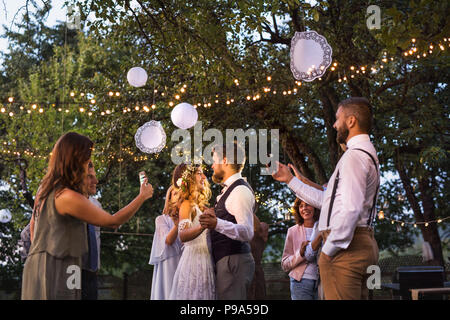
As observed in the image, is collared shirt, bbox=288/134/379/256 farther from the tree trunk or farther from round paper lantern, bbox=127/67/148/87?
the tree trunk

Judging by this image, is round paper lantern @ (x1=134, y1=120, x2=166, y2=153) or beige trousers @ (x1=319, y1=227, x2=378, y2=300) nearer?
beige trousers @ (x1=319, y1=227, x2=378, y2=300)

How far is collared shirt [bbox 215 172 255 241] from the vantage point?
12.3 feet

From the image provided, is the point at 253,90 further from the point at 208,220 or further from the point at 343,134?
the point at 343,134

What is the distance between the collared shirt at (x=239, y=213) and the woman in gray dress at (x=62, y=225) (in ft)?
2.90

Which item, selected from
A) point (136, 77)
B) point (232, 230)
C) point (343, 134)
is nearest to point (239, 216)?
point (232, 230)

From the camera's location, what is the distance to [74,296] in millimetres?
2980

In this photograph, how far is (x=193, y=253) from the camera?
412 centimetres

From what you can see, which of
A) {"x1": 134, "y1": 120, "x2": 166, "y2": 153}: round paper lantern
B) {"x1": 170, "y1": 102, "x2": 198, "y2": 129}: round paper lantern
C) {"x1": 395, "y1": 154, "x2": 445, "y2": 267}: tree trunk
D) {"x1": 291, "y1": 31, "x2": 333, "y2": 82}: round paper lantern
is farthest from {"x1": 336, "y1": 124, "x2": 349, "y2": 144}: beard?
{"x1": 395, "y1": 154, "x2": 445, "y2": 267}: tree trunk

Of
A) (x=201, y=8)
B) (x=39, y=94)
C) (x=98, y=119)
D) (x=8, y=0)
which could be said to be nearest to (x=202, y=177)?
(x=8, y=0)

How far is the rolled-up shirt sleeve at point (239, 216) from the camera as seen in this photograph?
12.3ft

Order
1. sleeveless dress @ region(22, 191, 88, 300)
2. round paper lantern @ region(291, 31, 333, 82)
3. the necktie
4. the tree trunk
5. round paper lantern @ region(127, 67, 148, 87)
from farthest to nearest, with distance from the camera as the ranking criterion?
the tree trunk
round paper lantern @ region(127, 67, 148, 87)
round paper lantern @ region(291, 31, 333, 82)
the necktie
sleeveless dress @ region(22, 191, 88, 300)

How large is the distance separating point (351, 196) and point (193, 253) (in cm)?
158

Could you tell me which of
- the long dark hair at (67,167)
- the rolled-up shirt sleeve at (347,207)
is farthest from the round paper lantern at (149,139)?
the rolled-up shirt sleeve at (347,207)
